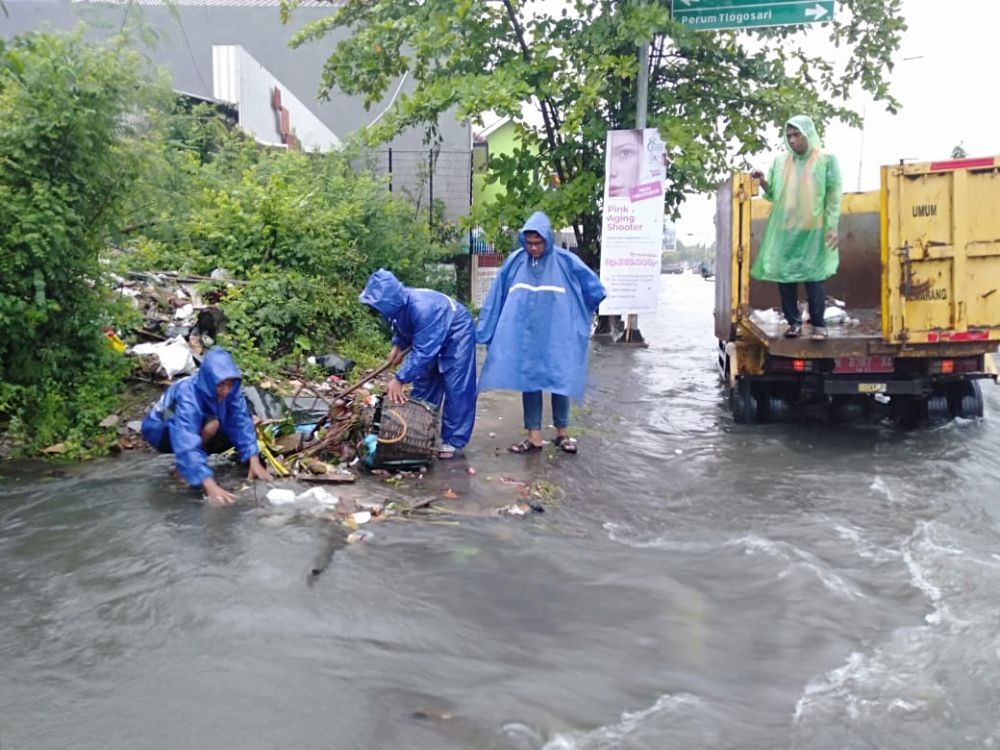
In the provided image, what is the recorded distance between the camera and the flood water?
127 inches

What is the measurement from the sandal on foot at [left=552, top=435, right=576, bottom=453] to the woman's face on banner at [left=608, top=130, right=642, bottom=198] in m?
5.83

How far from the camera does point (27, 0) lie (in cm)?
2045

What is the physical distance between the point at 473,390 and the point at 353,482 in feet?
3.91

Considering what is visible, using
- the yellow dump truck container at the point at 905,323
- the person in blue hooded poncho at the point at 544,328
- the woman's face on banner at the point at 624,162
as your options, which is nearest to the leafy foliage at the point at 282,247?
the person in blue hooded poncho at the point at 544,328

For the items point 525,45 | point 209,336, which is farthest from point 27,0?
point 209,336

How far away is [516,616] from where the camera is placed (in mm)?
4062

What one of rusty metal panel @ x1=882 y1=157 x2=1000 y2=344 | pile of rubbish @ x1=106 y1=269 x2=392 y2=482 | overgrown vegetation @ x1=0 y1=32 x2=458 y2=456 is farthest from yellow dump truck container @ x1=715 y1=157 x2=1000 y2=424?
overgrown vegetation @ x1=0 y1=32 x2=458 y2=456

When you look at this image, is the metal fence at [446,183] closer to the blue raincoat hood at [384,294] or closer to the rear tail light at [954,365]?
the rear tail light at [954,365]

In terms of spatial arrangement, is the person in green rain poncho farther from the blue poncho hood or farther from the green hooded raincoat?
the blue poncho hood

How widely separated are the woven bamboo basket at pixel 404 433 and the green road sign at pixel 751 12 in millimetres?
7008

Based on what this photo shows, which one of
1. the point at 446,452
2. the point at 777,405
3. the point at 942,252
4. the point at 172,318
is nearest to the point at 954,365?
the point at 942,252

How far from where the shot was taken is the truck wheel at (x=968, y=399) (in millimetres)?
8062

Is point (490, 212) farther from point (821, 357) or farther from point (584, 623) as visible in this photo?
point (584, 623)

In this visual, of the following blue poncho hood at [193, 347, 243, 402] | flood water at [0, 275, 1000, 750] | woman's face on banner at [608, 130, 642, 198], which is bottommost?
flood water at [0, 275, 1000, 750]
